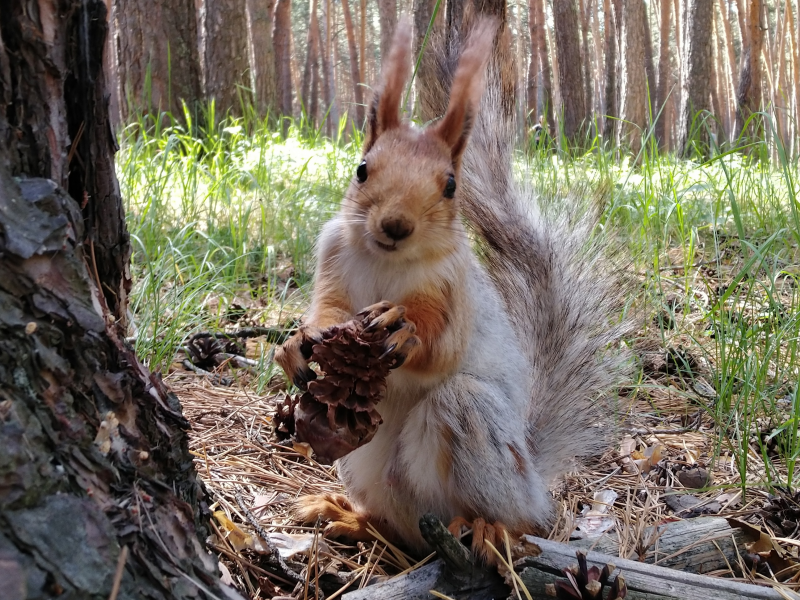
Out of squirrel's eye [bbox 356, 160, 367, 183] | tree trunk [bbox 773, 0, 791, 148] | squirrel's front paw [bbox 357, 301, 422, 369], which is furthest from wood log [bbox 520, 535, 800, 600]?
tree trunk [bbox 773, 0, 791, 148]

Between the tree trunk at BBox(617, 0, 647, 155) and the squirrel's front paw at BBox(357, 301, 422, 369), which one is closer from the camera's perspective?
the squirrel's front paw at BBox(357, 301, 422, 369)

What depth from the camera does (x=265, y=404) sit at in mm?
2053

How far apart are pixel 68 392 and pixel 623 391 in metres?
1.83

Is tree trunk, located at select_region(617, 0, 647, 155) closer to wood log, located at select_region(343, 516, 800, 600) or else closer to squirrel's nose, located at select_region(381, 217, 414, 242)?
squirrel's nose, located at select_region(381, 217, 414, 242)

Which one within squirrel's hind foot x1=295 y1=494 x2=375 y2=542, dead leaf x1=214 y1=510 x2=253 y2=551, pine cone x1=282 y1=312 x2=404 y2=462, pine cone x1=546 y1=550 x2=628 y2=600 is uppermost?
pine cone x1=282 y1=312 x2=404 y2=462

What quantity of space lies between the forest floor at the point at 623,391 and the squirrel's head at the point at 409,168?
37 centimetres

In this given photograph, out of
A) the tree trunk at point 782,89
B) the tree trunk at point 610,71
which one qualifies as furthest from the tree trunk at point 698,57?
the tree trunk at point 610,71

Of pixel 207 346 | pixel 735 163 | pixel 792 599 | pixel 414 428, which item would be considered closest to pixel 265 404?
pixel 207 346

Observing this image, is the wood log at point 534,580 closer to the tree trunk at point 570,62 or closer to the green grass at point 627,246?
the green grass at point 627,246

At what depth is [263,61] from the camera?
6613 mm

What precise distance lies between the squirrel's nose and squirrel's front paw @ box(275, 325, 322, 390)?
0.73 ft

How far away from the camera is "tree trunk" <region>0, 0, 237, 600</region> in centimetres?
73

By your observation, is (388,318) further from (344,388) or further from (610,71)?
(610,71)

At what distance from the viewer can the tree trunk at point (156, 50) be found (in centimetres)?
465
